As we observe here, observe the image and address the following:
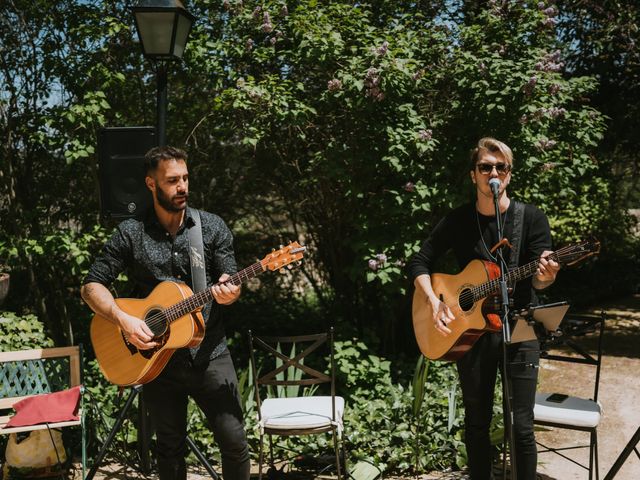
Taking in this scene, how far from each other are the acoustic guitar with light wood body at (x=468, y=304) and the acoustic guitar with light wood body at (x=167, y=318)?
852mm

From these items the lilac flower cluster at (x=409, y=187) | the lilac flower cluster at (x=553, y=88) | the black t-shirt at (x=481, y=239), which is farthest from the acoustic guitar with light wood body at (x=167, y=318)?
the lilac flower cluster at (x=553, y=88)

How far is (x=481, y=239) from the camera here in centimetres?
311

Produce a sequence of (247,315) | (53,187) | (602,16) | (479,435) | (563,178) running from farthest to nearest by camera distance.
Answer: (602,16)
(247,315)
(53,187)
(563,178)
(479,435)

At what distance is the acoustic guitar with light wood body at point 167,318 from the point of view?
2.89 m

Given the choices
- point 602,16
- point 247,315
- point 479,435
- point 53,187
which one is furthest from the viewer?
point 602,16

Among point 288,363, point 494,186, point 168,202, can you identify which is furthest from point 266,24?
point 494,186

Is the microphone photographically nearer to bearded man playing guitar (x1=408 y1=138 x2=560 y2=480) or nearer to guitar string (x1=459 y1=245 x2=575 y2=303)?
bearded man playing guitar (x1=408 y1=138 x2=560 y2=480)

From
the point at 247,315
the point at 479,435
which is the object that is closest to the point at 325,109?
the point at 247,315

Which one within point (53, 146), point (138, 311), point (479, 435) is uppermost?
point (53, 146)

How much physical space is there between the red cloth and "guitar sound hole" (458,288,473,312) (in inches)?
100

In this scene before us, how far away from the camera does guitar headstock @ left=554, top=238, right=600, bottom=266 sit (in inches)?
101

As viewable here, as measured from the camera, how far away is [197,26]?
224 inches

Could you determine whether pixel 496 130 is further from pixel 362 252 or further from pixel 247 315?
pixel 247 315

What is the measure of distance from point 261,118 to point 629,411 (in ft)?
13.0
